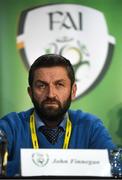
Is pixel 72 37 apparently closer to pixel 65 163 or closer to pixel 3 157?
pixel 3 157

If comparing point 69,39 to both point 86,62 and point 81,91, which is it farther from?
point 81,91

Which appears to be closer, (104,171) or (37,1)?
(104,171)

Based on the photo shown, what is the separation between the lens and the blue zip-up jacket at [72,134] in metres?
1.57

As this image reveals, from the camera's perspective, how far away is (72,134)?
5.32 feet

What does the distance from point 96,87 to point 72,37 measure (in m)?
0.47

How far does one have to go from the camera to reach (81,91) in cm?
324

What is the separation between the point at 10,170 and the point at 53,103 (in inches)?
14.5

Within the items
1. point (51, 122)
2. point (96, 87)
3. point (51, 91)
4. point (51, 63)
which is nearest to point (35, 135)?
point (51, 122)

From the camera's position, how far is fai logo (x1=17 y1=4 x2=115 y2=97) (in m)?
3.22

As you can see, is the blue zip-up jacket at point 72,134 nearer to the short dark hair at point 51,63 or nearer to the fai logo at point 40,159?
the short dark hair at point 51,63

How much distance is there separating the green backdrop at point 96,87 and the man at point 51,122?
1.56 meters

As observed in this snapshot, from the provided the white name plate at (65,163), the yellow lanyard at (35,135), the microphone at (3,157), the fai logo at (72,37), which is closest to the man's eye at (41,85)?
the yellow lanyard at (35,135)

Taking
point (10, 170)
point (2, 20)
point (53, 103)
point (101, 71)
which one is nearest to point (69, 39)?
point (101, 71)

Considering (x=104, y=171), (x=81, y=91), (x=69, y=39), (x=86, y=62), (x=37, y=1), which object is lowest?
(x=104, y=171)
